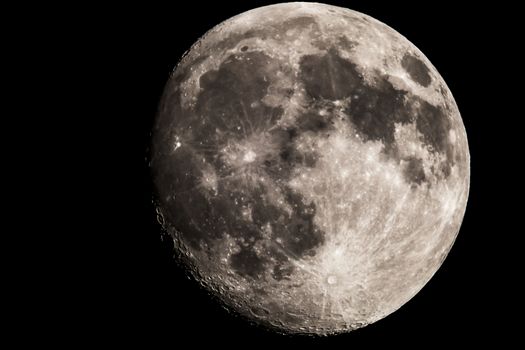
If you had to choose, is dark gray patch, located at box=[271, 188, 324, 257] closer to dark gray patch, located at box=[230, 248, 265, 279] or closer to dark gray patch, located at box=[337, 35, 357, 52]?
dark gray patch, located at box=[230, 248, 265, 279]

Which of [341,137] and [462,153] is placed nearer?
[341,137]

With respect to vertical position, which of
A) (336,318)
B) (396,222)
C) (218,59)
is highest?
(218,59)

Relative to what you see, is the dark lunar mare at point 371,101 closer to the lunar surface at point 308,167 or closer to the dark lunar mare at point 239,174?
the lunar surface at point 308,167

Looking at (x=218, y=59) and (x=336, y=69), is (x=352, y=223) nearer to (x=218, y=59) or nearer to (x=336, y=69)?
(x=336, y=69)

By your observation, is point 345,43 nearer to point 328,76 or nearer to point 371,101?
point 328,76

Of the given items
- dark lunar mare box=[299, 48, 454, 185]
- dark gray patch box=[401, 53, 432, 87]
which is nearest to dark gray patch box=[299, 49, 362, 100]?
dark lunar mare box=[299, 48, 454, 185]

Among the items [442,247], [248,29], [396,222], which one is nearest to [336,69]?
[248,29]

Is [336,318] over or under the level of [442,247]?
under
